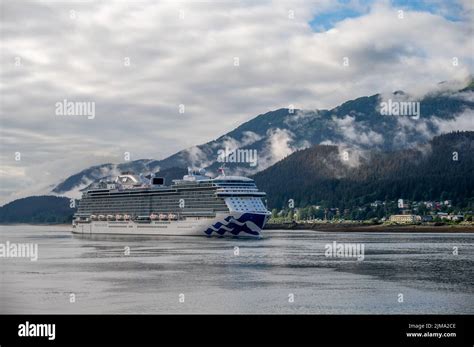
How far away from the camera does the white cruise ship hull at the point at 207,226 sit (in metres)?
119

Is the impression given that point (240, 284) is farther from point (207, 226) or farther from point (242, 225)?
point (207, 226)

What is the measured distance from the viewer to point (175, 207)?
139 metres

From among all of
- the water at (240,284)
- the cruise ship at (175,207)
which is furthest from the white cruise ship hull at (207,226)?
the water at (240,284)

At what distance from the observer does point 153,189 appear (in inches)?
5940

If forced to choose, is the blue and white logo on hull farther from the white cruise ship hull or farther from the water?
the water

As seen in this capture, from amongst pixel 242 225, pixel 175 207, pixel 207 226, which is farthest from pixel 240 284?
pixel 175 207

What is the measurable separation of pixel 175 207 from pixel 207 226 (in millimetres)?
Answer: 16467

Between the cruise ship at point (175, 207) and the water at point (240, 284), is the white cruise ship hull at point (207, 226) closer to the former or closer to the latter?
the cruise ship at point (175, 207)

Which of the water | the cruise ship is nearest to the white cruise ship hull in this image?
the cruise ship

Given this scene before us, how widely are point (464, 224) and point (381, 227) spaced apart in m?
21.9

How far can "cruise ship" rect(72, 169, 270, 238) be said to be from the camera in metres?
121
